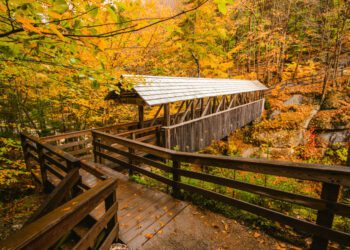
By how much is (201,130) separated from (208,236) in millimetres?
6072

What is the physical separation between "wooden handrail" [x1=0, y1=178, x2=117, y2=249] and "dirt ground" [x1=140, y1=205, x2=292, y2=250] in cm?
122

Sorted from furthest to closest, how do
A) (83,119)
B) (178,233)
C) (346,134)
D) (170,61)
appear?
1. (170,61)
2. (346,134)
3. (83,119)
4. (178,233)

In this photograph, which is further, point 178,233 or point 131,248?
point 178,233

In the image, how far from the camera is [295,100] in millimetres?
18844

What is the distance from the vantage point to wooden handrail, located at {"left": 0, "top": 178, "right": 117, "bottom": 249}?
127 cm

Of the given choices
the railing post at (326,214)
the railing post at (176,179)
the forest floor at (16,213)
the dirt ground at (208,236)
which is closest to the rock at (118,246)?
the dirt ground at (208,236)

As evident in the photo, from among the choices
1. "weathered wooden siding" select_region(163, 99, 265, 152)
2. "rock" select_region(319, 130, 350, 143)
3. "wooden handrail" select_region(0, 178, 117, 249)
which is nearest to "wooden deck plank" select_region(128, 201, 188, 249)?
"wooden handrail" select_region(0, 178, 117, 249)

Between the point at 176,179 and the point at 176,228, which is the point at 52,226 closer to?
the point at 176,228

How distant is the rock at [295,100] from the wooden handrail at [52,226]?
2115 cm

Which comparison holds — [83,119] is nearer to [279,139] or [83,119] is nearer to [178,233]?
[178,233]

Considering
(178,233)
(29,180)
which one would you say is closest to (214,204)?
(178,233)

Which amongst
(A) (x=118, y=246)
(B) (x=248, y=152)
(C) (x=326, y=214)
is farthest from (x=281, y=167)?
(B) (x=248, y=152)

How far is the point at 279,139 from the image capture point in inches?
537

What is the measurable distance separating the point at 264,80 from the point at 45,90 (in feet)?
80.0
